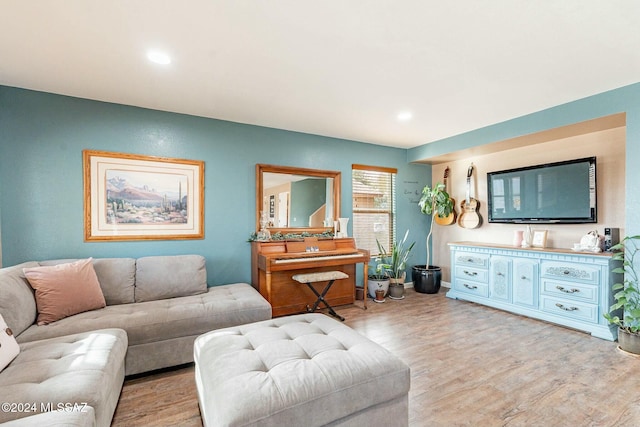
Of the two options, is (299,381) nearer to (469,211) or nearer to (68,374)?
(68,374)

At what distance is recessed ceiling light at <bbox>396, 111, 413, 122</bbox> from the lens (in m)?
3.27

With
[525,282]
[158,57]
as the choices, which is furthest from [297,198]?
[525,282]

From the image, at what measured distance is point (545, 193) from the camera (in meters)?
3.63

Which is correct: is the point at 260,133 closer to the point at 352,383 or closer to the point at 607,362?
the point at 352,383

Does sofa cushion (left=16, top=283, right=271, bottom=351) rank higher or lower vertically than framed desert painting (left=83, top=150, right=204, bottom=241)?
lower

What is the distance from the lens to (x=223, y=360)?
1.50 metres

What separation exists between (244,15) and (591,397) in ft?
11.0

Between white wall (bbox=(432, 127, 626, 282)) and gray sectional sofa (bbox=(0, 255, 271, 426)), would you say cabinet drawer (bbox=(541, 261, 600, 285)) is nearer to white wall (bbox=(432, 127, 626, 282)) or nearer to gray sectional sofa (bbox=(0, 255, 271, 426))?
white wall (bbox=(432, 127, 626, 282))

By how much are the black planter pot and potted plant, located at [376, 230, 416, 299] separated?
0.24 metres

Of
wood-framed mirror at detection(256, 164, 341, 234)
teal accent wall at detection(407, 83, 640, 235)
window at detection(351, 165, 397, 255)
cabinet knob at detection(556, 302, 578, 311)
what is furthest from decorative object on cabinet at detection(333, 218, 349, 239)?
cabinet knob at detection(556, 302, 578, 311)

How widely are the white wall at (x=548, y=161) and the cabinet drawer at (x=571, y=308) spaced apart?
81 centimetres

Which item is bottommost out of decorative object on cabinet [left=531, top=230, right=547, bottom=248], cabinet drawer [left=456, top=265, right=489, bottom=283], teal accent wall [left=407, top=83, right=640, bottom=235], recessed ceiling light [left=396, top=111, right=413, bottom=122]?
cabinet drawer [left=456, top=265, right=489, bottom=283]

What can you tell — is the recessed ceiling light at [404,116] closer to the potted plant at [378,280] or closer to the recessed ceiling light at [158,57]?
the potted plant at [378,280]

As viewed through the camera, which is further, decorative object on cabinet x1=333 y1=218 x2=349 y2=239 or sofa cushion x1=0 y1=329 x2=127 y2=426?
decorative object on cabinet x1=333 y1=218 x2=349 y2=239
